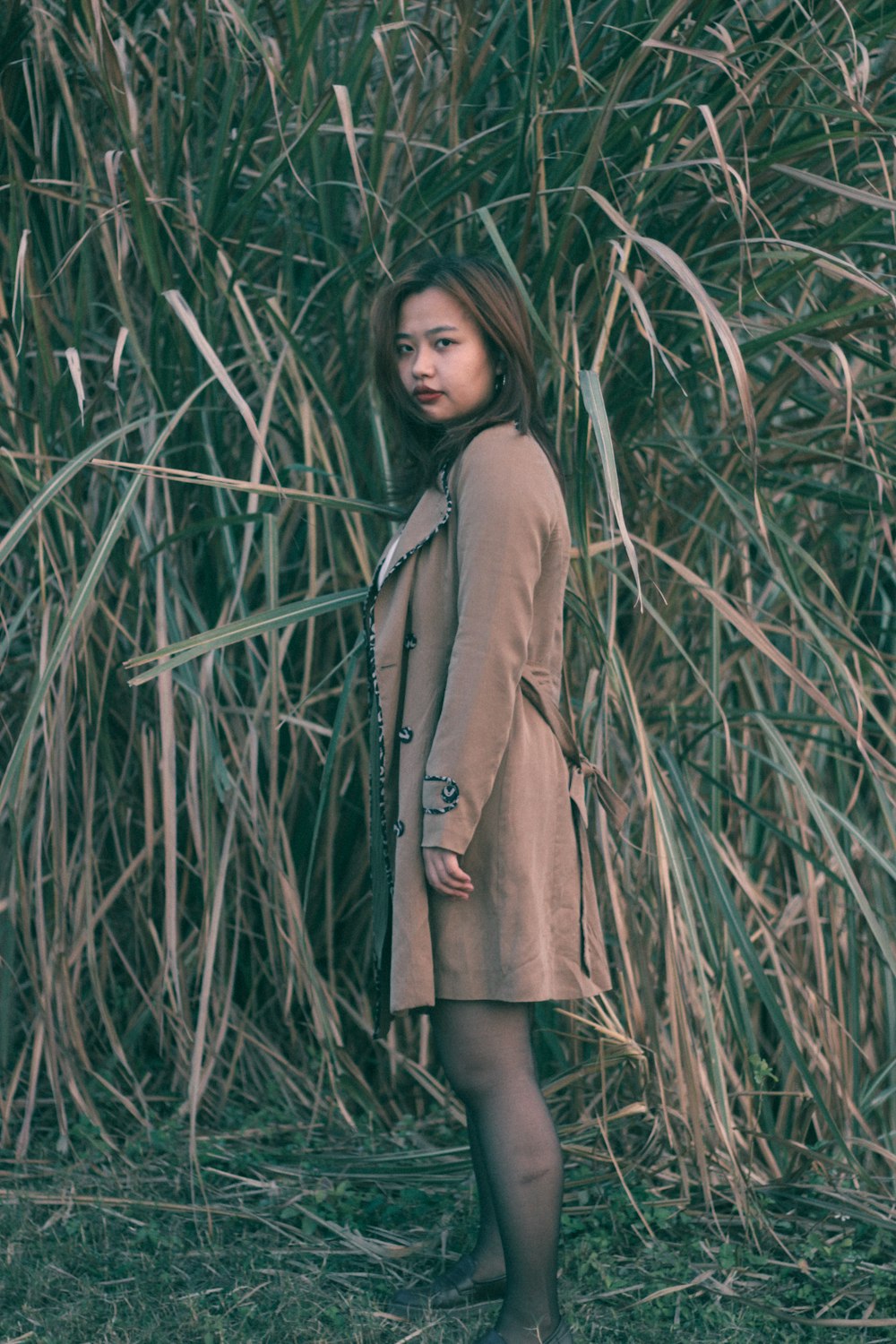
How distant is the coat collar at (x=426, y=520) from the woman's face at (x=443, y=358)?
92 mm

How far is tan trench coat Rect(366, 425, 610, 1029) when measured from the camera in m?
1.62

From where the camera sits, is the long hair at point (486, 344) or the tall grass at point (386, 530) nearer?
the long hair at point (486, 344)

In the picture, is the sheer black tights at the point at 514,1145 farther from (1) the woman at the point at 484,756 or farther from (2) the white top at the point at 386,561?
(2) the white top at the point at 386,561

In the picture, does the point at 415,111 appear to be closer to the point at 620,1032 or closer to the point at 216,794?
the point at 216,794

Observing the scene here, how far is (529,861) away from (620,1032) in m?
0.55

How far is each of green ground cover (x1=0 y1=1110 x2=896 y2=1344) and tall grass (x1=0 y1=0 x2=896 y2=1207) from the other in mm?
95

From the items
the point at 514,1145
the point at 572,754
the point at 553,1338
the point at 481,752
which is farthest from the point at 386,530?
the point at 553,1338

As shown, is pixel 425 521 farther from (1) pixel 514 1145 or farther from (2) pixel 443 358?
(1) pixel 514 1145

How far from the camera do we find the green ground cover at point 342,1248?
1.84 m

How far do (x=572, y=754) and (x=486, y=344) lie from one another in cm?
55

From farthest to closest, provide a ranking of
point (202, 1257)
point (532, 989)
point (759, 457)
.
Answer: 1. point (759, 457)
2. point (202, 1257)
3. point (532, 989)

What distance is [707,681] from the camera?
7.54ft

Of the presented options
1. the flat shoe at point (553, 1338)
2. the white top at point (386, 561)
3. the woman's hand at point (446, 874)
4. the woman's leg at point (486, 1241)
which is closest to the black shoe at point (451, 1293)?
the woman's leg at point (486, 1241)

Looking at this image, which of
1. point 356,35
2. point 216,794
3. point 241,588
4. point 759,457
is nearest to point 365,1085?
point 216,794
